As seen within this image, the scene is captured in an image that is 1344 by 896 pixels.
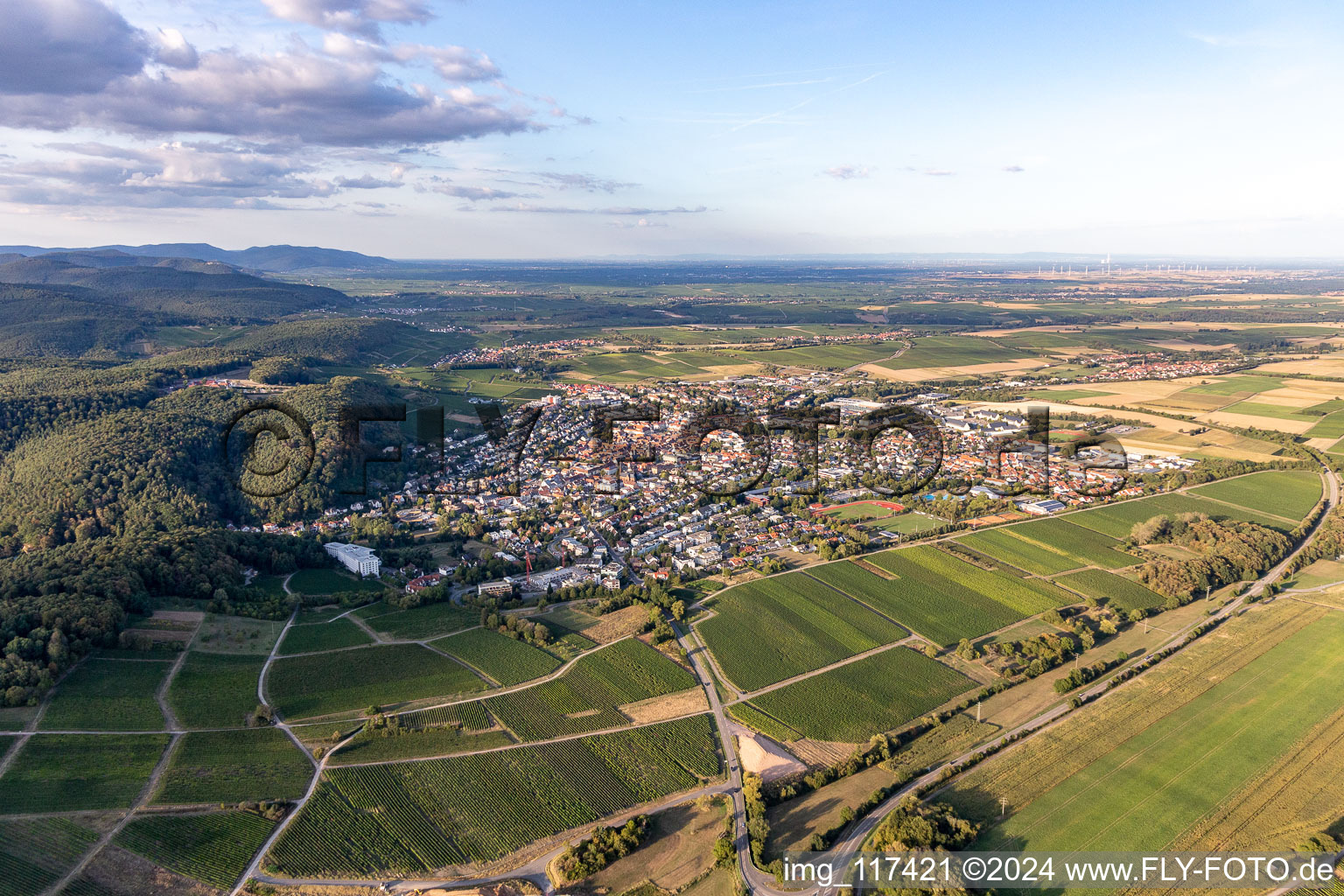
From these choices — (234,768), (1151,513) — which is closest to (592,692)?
(234,768)

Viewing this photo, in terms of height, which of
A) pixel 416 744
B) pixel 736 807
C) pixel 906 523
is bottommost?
pixel 736 807

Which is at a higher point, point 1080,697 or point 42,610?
point 42,610

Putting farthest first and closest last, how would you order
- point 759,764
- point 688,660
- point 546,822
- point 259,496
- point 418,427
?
point 418,427
point 259,496
point 688,660
point 759,764
point 546,822

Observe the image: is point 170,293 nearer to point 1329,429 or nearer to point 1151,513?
point 1151,513

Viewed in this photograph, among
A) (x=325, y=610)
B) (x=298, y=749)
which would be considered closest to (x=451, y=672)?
(x=298, y=749)

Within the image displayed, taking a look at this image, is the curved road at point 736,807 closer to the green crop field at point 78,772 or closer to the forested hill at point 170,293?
the green crop field at point 78,772

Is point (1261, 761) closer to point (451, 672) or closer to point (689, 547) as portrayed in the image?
point (689, 547)
